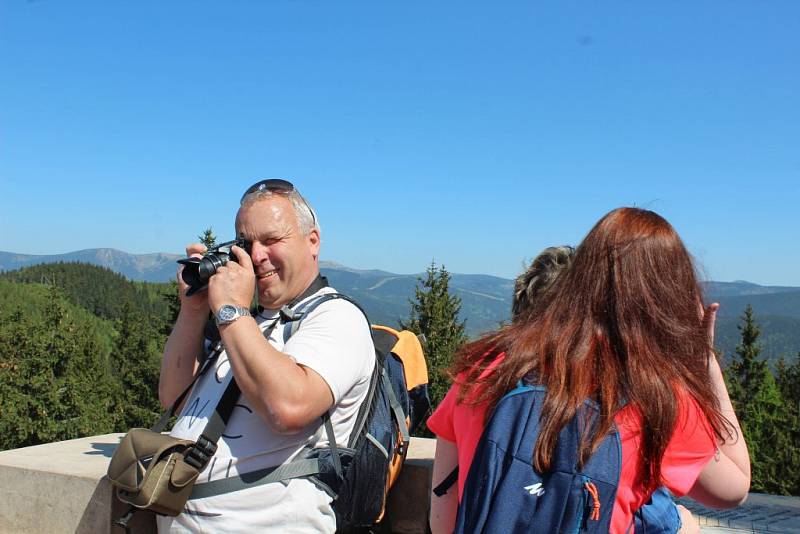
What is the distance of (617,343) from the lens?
5.80ft

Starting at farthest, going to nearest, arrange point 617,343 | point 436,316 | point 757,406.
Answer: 1. point 436,316
2. point 757,406
3. point 617,343

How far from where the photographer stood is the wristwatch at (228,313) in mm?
2365

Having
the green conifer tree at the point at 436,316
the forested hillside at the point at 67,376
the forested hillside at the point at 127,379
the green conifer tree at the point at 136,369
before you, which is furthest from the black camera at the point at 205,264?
the green conifer tree at the point at 136,369

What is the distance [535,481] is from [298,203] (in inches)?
64.8

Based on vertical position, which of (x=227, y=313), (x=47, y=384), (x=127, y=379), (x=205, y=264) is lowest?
(x=127, y=379)

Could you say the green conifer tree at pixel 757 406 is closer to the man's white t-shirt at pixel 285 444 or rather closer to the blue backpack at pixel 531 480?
the man's white t-shirt at pixel 285 444

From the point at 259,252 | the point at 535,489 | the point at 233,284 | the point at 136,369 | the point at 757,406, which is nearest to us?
the point at 535,489

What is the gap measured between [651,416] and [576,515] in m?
0.28

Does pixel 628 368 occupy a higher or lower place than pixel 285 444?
higher

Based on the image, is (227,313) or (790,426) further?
(790,426)

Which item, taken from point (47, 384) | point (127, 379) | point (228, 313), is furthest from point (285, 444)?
point (127, 379)

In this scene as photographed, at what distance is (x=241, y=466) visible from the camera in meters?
2.45

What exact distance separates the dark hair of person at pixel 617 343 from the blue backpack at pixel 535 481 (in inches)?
1.0

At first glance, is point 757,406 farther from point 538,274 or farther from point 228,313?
point 228,313
